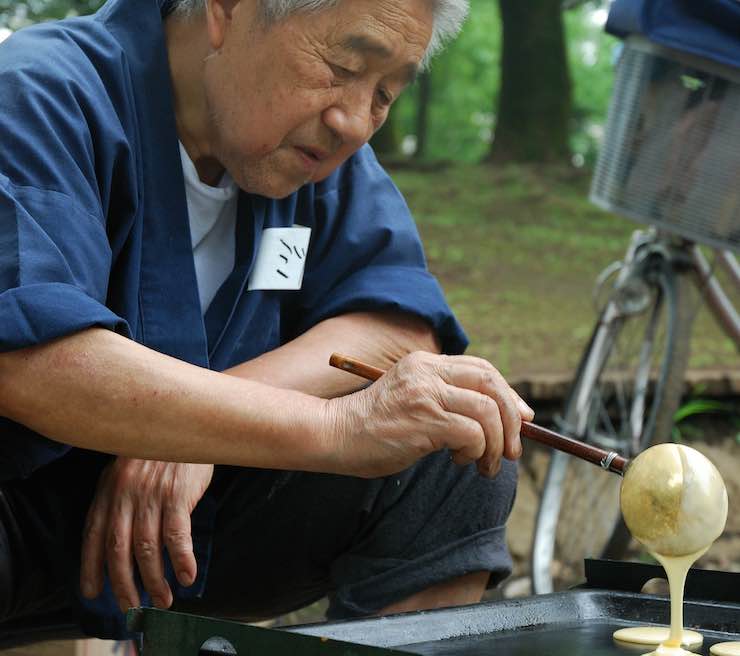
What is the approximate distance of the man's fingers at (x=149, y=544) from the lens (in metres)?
1.77

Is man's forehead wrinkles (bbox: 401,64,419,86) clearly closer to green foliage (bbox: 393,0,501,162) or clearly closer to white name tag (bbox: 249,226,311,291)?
white name tag (bbox: 249,226,311,291)

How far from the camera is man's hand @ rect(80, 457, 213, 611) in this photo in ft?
5.80

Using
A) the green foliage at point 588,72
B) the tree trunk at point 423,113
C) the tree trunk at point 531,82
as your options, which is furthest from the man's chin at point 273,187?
the green foliage at point 588,72

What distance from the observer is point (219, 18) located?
190 centimetres

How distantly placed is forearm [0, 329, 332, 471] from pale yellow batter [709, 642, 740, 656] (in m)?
0.52

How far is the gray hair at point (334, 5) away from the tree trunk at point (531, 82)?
262 inches

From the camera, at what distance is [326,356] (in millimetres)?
1999

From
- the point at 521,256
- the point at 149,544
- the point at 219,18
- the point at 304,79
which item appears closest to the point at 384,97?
the point at 304,79

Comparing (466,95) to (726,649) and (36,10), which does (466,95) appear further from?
(726,649)

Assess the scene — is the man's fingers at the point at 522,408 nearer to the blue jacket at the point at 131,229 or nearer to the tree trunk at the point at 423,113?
the blue jacket at the point at 131,229

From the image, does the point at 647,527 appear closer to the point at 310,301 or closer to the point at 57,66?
the point at 310,301

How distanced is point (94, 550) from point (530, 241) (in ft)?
16.2

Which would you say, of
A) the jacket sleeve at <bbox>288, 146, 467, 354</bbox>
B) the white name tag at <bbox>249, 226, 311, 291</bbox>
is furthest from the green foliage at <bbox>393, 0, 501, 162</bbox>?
the white name tag at <bbox>249, 226, 311, 291</bbox>

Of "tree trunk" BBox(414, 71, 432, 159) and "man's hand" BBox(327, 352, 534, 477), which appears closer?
"man's hand" BBox(327, 352, 534, 477)
